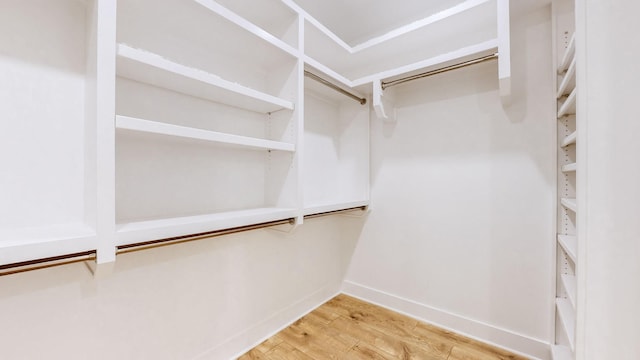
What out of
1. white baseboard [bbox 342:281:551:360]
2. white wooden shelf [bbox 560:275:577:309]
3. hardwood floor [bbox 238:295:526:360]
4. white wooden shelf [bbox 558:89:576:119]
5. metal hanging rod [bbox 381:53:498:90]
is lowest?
hardwood floor [bbox 238:295:526:360]

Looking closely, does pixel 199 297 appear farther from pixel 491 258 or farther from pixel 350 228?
pixel 491 258

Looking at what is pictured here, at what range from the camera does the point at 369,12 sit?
1810 millimetres

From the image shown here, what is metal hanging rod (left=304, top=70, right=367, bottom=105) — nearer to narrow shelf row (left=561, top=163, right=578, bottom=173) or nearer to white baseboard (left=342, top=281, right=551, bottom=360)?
narrow shelf row (left=561, top=163, right=578, bottom=173)

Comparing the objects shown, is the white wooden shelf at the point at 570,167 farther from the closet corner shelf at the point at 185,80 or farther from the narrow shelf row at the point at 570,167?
the closet corner shelf at the point at 185,80

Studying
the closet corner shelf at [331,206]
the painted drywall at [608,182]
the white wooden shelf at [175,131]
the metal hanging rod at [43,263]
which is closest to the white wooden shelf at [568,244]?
the painted drywall at [608,182]

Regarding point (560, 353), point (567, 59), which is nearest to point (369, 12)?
point (567, 59)

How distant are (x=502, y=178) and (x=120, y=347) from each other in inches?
87.8

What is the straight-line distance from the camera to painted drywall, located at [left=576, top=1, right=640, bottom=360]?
2.26 feet

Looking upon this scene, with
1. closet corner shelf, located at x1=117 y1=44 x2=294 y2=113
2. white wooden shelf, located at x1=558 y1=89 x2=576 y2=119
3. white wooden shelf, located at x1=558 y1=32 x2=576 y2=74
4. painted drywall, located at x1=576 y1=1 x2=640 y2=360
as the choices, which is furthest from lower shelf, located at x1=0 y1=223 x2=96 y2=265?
white wooden shelf, located at x1=558 y1=32 x2=576 y2=74

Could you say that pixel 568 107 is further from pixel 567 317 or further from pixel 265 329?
pixel 265 329

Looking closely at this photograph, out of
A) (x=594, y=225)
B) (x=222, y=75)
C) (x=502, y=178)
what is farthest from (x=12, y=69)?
(x=502, y=178)

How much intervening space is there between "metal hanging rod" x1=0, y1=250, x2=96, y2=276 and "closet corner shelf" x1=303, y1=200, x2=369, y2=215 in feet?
3.23

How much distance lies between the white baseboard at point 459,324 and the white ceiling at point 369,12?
6.50 ft

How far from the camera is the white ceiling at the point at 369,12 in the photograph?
1.71 m
